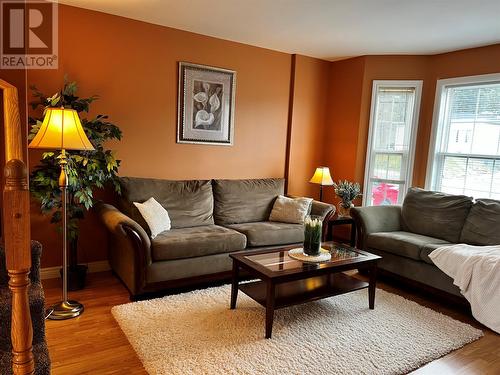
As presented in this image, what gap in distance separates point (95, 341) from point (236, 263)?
1.10 metres

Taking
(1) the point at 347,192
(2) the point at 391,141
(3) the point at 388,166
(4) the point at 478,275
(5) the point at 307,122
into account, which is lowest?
(4) the point at 478,275

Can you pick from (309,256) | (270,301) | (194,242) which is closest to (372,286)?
(309,256)

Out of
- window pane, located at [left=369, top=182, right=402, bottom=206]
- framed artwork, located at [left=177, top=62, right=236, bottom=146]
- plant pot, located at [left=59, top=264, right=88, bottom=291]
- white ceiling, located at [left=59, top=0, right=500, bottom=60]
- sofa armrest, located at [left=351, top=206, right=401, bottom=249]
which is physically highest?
white ceiling, located at [left=59, top=0, right=500, bottom=60]

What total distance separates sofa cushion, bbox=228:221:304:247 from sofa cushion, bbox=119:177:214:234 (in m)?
0.36

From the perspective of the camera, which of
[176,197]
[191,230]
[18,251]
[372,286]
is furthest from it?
[176,197]

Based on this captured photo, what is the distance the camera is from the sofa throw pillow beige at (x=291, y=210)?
4.02m

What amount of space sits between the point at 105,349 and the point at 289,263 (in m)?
1.37

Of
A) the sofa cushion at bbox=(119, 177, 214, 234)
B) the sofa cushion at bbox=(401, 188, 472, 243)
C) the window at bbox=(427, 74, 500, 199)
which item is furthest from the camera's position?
the window at bbox=(427, 74, 500, 199)

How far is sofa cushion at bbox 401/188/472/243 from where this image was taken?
3604 millimetres

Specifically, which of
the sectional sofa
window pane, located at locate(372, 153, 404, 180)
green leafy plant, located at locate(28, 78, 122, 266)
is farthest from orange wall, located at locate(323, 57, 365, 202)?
green leafy plant, located at locate(28, 78, 122, 266)

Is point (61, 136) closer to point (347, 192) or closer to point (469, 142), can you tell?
point (347, 192)

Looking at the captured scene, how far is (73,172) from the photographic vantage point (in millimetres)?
2898

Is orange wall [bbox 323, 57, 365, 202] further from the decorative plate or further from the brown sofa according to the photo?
the decorative plate

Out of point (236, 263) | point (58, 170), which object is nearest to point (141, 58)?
point (58, 170)
